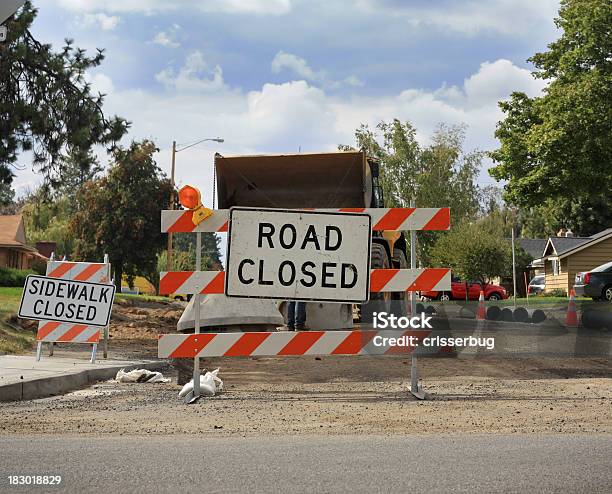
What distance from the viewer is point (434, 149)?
50.9 meters

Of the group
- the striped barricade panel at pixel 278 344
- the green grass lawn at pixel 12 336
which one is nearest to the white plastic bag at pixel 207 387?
the striped barricade panel at pixel 278 344

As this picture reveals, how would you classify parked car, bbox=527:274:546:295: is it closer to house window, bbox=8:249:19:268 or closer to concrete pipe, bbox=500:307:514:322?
concrete pipe, bbox=500:307:514:322

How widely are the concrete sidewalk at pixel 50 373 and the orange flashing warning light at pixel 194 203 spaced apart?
2700 millimetres

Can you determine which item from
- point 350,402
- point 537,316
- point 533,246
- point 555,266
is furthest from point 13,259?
point 350,402

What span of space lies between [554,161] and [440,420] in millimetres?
24853

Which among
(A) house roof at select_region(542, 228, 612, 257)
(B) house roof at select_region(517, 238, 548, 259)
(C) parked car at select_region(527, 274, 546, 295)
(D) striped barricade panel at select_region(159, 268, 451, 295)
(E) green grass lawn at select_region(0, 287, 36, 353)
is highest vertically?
(B) house roof at select_region(517, 238, 548, 259)

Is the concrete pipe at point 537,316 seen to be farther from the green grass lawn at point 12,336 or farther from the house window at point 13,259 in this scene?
the house window at point 13,259

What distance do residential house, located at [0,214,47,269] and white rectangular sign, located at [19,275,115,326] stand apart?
47599 millimetres

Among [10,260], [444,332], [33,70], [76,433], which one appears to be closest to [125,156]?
[33,70]

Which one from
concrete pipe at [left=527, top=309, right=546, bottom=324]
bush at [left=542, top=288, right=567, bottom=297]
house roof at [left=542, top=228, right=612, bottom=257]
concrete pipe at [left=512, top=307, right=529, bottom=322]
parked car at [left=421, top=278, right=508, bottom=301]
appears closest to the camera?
concrete pipe at [left=527, top=309, right=546, bottom=324]

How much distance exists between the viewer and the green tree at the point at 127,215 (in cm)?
4456

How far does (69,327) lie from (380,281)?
5880 millimetres

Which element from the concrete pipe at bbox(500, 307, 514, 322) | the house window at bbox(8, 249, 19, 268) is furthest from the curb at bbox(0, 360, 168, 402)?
the house window at bbox(8, 249, 19, 268)

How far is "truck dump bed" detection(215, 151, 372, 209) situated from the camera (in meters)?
15.3
